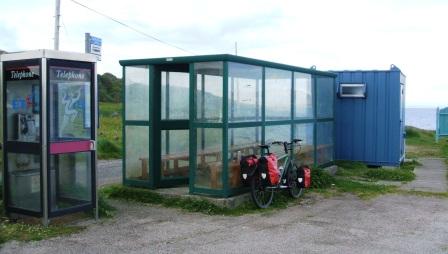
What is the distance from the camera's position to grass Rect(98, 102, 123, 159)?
1652cm

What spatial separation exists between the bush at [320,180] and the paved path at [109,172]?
13.4 ft

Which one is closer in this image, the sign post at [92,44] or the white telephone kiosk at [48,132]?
the white telephone kiosk at [48,132]

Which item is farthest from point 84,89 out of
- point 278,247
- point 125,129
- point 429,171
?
point 429,171

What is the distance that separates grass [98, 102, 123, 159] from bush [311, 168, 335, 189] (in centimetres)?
744

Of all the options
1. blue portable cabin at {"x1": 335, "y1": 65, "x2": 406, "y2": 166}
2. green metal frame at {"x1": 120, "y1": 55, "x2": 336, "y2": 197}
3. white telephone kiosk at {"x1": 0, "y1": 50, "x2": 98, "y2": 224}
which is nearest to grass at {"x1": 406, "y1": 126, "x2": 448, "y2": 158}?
blue portable cabin at {"x1": 335, "y1": 65, "x2": 406, "y2": 166}

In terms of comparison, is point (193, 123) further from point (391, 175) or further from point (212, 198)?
point (391, 175)

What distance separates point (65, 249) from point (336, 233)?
11.2ft

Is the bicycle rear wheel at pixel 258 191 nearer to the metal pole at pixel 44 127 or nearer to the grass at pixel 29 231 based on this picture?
the grass at pixel 29 231

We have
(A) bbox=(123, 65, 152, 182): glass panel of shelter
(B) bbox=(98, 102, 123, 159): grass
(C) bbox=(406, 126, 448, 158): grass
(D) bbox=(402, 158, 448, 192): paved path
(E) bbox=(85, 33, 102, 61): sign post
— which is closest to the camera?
(A) bbox=(123, 65, 152, 182): glass panel of shelter

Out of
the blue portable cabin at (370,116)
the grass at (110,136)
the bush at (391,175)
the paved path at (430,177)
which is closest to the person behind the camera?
the paved path at (430,177)

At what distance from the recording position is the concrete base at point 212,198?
8328 millimetres

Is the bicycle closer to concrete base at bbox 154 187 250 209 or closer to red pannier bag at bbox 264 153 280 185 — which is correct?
red pannier bag at bbox 264 153 280 185

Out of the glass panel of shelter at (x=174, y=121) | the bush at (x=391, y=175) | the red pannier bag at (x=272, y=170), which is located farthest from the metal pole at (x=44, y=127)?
the bush at (x=391, y=175)

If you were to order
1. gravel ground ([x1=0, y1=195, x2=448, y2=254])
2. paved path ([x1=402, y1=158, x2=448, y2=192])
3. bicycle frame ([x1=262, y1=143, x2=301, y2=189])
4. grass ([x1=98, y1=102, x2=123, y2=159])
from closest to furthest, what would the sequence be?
gravel ground ([x1=0, y1=195, x2=448, y2=254]) → bicycle frame ([x1=262, y1=143, x2=301, y2=189]) → paved path ([x1=402, y1=158, x2=448, y2=192]) → grass ([x1=98, y1=102, x2=123, y2=159])
